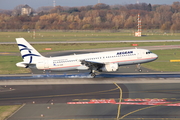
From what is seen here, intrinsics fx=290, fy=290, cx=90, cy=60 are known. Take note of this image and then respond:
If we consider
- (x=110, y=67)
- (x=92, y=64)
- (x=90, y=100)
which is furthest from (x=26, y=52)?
(x=90, y=100)

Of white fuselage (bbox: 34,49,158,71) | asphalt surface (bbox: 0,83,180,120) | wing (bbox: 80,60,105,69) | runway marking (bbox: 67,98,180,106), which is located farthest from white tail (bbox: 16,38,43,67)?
runway marking (bbox: 67,98,180,106)

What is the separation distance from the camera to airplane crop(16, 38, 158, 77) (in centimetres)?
5316

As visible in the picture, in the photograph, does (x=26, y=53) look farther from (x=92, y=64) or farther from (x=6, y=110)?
(x=6, y=110)

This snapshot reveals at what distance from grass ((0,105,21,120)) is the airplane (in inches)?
700

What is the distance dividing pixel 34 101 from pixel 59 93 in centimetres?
511

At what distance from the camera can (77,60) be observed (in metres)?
54.2

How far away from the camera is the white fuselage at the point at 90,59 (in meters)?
53.8

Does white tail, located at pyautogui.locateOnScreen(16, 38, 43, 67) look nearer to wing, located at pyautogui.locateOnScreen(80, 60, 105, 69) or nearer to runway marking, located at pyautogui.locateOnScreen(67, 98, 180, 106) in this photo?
wing, located at pyautogui.locateOnScreen(80, 60, 105, 69)

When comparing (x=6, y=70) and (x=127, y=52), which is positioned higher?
(x=127, y=52)

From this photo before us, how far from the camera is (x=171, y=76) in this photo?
54.2m

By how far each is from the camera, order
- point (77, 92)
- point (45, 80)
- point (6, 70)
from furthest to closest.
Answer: point (6, 70) < point (45, 80) < point (77, 92)

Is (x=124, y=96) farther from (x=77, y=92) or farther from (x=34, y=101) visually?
(x=34, y=101)

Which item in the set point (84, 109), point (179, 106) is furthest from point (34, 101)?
point (179, 106)

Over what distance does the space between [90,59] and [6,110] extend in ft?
77.6
